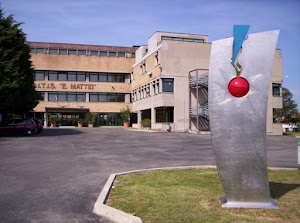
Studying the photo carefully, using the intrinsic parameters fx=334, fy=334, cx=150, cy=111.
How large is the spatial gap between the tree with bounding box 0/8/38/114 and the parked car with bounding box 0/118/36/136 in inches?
57.3

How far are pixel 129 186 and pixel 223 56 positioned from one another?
12.6 feet

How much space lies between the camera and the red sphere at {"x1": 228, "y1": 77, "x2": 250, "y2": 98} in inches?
238

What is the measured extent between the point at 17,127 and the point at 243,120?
27.6m

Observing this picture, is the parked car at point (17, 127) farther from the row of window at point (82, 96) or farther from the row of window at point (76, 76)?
the row of window at point (76, 76)

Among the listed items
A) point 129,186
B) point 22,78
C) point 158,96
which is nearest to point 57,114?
point 158,96

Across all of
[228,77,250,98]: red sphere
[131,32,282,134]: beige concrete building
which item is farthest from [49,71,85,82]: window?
[228,77,250,98]: red sphere

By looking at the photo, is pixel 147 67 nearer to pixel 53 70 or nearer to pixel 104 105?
pixel 104 105

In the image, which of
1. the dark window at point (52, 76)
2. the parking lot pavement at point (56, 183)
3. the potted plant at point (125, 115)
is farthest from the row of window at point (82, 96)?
the parking lot pavement at point (56, 183)

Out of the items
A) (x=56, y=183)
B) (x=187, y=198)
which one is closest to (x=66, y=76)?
(x=56, y=183)

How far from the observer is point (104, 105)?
60.0m

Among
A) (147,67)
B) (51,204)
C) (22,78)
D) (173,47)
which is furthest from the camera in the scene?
(147,67)

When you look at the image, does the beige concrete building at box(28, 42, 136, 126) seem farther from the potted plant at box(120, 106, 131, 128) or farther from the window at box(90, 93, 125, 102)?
the potted plant at box(120, 106, 131, 128)

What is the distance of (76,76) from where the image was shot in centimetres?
5969

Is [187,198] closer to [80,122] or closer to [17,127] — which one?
[17,127]
